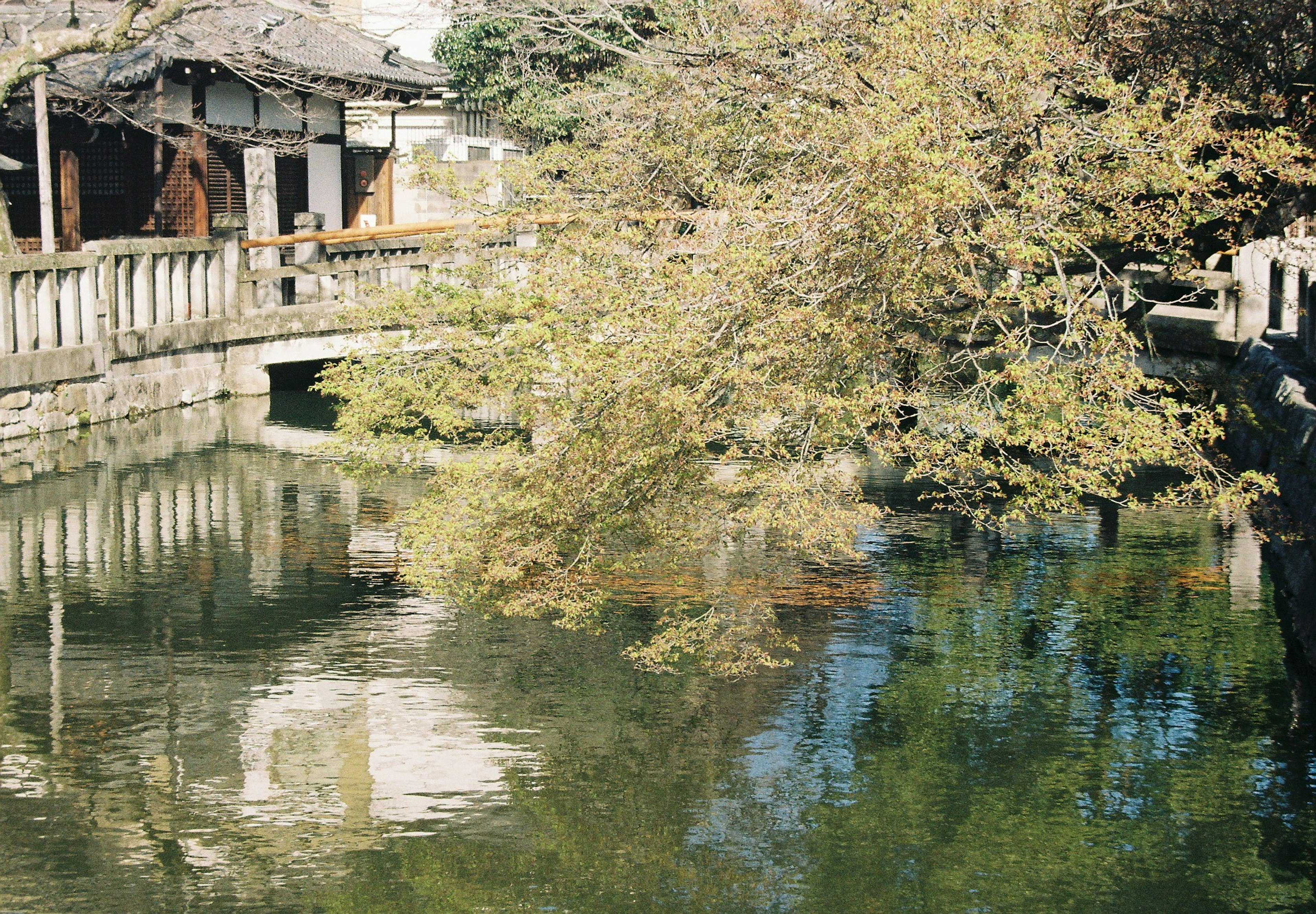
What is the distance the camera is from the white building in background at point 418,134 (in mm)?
29125

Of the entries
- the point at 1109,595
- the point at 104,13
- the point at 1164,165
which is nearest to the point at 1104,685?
the point at 1109,595

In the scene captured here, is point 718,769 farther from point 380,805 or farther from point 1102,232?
point 1102,232

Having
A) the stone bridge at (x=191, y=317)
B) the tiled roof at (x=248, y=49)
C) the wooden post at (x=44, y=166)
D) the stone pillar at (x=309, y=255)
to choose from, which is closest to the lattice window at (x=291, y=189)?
the tiled roof at (x=248, y=49)

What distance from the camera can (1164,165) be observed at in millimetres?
7574

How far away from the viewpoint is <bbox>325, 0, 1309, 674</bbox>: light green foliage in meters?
7.20

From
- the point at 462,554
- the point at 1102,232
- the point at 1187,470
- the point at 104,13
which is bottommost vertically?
the point at 462,554

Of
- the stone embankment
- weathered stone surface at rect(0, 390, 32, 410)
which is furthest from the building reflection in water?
the stone embankment

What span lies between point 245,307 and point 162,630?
10.9m

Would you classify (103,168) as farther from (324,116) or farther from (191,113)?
(324,116)

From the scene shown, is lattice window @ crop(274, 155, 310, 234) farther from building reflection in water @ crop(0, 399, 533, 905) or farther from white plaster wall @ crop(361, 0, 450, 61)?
building reflection in water @ crop(0, 399, 533, 905)

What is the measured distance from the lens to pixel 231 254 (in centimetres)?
2008

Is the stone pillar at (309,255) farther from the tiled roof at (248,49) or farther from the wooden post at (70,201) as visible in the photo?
the wooden post at (70,201)

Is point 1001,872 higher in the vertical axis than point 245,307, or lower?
lower

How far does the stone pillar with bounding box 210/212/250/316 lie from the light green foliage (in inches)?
427
